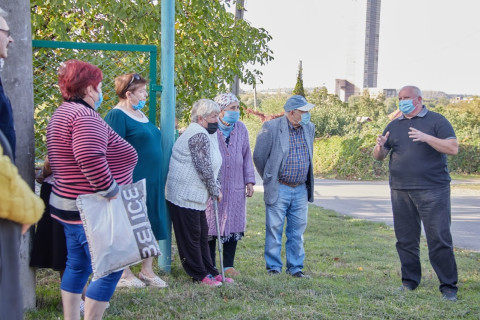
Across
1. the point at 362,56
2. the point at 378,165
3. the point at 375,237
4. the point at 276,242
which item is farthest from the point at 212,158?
the point at 362,56

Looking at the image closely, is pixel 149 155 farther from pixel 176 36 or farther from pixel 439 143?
pixel 176 36

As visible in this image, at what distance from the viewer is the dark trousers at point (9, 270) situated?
2453 millimetres

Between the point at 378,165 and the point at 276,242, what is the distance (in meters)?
18.7

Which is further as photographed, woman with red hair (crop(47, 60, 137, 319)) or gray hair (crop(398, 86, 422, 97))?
gray hair (crop(398, 86, 422, 97))

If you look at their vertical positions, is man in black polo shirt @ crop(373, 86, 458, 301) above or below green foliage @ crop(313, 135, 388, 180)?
above

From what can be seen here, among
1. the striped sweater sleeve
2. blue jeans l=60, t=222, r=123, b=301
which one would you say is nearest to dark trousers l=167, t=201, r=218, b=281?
blue jeans l=60, t=222, r=123, b=301

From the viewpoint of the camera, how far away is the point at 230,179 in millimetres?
6484

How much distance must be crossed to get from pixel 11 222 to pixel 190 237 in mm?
3376

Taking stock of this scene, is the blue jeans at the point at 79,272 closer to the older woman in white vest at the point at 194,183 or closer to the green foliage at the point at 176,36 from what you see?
the older woman in white vest at the point at 194,183

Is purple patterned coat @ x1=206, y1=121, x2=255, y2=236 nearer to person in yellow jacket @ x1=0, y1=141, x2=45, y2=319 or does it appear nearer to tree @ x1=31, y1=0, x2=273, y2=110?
tree @ x1=31, y1=0, x2=273, y2=110

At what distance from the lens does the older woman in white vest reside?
5.69 meters

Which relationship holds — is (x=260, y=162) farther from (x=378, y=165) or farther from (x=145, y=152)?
(x=378, y=165)

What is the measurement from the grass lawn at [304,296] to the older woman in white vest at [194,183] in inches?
10.8

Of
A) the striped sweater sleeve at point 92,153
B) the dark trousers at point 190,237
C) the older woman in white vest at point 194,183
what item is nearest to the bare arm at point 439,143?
the older woman in white vest at point 194,183
